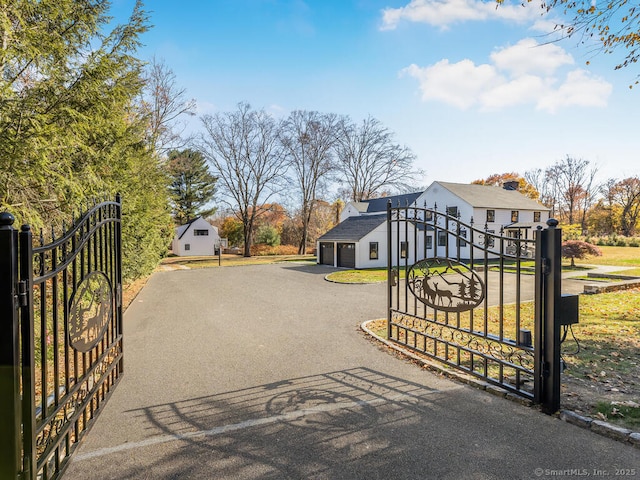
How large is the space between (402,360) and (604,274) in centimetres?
1713

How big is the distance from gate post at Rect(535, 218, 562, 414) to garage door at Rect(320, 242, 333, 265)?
21965 millimetres

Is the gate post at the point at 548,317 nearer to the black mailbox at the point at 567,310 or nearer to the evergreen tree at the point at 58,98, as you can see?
the black mailbox at the point at 567,310

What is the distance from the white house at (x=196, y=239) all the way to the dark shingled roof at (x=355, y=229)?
20136 mm

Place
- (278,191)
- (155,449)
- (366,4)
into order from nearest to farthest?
(155,449)
(366,4)
(278,191)

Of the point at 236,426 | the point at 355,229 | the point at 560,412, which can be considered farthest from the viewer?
the point at 355,229

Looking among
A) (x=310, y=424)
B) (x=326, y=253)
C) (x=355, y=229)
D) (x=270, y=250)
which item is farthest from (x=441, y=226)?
(x=310, y=424)

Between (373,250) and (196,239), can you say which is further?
(196,239)

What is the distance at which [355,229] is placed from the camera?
2564 cm

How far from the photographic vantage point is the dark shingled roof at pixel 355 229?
24087 millimetres

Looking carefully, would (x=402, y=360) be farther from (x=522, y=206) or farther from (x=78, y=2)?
(x=522, y=206)

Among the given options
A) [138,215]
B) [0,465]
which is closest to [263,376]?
[0,465]

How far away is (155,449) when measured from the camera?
10.3 feet

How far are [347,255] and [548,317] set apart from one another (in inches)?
811

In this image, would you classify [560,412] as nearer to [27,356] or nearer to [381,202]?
[27,356]
